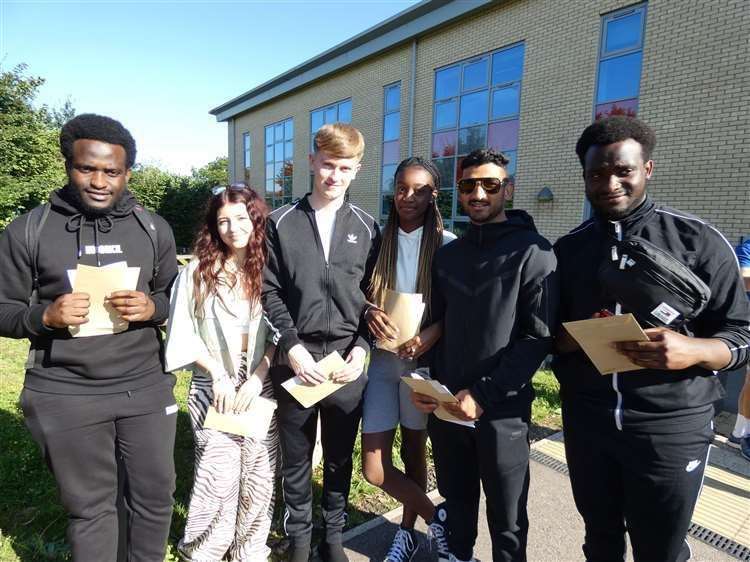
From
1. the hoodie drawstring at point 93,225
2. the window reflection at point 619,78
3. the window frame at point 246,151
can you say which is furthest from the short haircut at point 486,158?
the window frame at point 246,151

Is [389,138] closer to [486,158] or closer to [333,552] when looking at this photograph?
[486,158]

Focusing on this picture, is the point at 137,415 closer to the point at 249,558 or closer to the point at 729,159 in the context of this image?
the point at 249,558

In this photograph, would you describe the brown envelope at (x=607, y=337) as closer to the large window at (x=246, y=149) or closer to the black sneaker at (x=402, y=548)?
the black sneaker at (x=402, y=548)

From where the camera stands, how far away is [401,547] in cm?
275

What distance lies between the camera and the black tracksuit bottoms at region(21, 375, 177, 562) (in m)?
2.05

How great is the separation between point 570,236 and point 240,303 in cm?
172

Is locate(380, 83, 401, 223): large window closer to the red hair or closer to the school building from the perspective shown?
the school building

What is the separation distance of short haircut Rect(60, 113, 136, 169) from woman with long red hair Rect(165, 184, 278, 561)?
0.57 m

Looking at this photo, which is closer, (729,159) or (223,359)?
(223,359)

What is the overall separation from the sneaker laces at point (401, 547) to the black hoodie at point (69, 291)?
1707 millimetres

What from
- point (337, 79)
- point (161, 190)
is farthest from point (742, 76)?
point (161, 190)

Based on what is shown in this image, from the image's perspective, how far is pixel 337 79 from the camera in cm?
1898

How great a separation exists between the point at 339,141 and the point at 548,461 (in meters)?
3.29

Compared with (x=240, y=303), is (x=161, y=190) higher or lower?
higher
